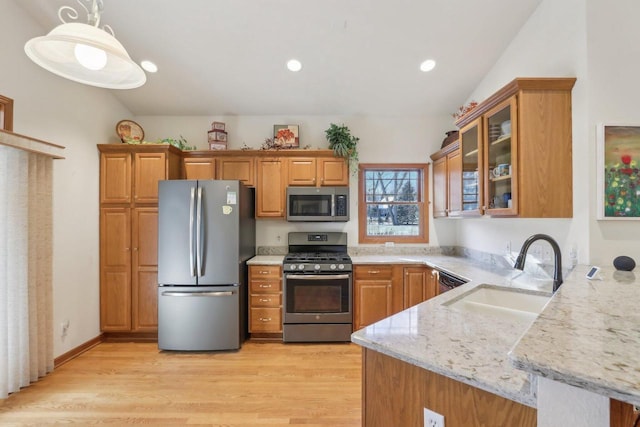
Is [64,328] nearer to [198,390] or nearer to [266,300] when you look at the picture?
[198,390]

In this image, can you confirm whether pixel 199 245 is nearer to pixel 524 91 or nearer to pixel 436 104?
pixel 524 91

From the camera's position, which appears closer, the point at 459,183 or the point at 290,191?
the point at 459,183

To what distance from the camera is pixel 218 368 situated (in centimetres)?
262

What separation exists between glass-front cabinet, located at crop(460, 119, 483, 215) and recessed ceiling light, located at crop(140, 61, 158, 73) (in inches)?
132

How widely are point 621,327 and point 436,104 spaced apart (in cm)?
336

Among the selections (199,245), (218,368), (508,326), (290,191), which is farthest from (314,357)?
(508,326)

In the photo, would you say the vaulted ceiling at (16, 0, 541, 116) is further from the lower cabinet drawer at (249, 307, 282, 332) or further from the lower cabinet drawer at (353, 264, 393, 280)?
the lower cabinet drawer at (249, 307, 282, 332)

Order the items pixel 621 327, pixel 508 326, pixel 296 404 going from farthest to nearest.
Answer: pixel 296 404
pixel 508 326
pixel 621 327

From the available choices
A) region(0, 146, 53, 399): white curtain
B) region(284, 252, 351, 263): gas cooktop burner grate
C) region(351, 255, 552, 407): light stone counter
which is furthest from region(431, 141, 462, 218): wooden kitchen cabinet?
region(0, 146, 53, 399): white curtain

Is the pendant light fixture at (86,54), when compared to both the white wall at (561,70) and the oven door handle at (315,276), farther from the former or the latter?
the white wall at (561,70)

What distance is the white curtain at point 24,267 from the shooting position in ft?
7.01

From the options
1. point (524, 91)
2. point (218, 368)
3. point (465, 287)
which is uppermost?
point (524, 91)

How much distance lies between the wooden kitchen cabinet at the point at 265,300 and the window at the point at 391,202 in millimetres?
1418

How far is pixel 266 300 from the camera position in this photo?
316cm
